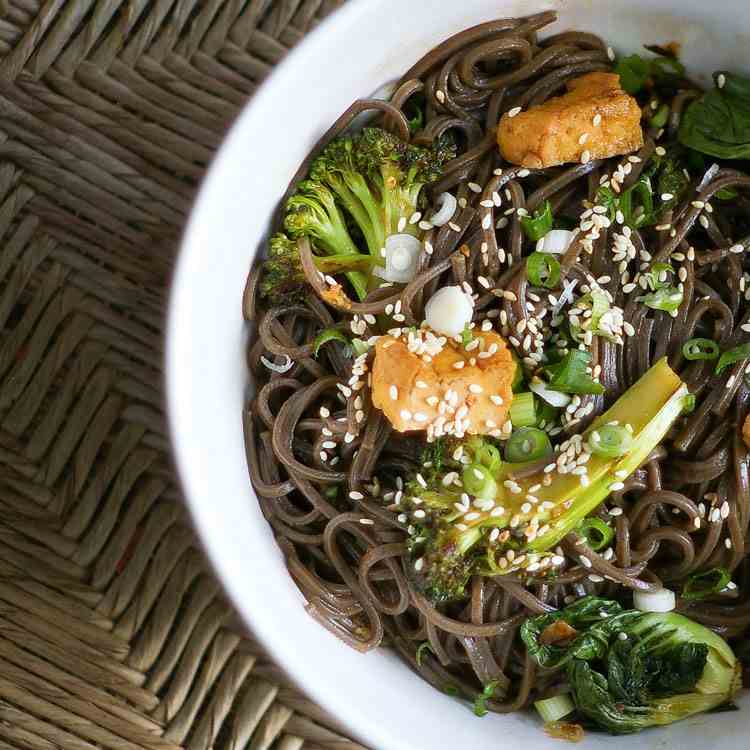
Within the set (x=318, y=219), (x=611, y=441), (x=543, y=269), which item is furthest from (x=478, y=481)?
(x=318, y=219)

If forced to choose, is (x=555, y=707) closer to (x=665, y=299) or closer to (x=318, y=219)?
(x=665, y=299)

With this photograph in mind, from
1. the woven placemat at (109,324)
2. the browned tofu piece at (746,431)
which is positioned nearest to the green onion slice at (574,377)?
the browned tofu piece at (746,431)

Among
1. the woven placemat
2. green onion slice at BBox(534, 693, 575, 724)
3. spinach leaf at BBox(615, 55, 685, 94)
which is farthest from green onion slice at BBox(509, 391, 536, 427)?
the woven placemat

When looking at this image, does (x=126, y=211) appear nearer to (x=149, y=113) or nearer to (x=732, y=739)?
(x=149, y=113)

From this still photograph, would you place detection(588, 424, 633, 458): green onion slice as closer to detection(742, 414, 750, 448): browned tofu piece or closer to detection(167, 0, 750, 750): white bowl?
detection(742, 414, 750, 448): browned tofu piece

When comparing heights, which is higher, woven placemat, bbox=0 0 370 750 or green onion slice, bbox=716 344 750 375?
green onion slice, bbox=716 344 750 375

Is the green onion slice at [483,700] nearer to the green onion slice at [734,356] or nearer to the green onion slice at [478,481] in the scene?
the green onion slice at [478,481]

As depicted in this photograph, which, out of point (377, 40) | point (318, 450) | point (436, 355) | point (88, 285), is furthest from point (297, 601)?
point (377, 40)

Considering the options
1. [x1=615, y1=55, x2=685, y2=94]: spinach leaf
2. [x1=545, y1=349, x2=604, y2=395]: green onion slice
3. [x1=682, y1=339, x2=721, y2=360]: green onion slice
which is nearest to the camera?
[x1=545, y1=349, x2=604, y2=395]: green onion slice
